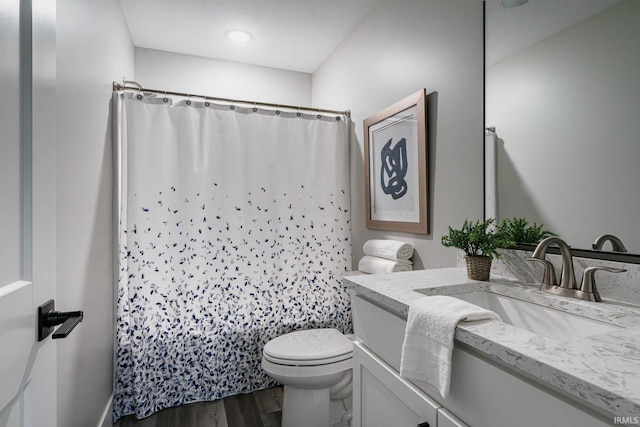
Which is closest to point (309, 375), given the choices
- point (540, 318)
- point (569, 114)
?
point (540, 318)

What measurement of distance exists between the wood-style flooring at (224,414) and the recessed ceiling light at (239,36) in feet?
8.37

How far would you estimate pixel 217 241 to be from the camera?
207 centimetres

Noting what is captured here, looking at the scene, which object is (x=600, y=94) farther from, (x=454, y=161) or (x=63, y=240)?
(x=63, y=240)

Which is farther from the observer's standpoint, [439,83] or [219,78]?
[219,78]

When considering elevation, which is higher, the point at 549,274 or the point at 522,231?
the point at 522,231

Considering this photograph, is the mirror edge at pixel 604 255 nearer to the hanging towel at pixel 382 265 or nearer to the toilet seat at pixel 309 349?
the hanging towel at pixel 382 265

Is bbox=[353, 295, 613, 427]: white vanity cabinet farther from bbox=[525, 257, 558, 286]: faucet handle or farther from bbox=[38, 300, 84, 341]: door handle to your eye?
bbox=[38, 300, 84, 341]: door handle

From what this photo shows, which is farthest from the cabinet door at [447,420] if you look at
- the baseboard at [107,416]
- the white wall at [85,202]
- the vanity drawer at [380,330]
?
the baseboard at [107,416]

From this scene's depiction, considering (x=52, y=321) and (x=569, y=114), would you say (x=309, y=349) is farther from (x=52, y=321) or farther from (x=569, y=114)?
(x=569, y=114)

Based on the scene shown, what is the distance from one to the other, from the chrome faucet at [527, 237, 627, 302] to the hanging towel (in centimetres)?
75

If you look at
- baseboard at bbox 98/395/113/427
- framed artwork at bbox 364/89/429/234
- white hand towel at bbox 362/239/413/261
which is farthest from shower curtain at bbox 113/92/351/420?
white hand towel at bbox 362/239/413/261

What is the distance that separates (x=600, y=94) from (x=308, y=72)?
2.57 metres

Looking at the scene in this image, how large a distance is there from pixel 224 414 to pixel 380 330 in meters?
1.42

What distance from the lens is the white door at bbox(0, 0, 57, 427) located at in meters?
0.57
